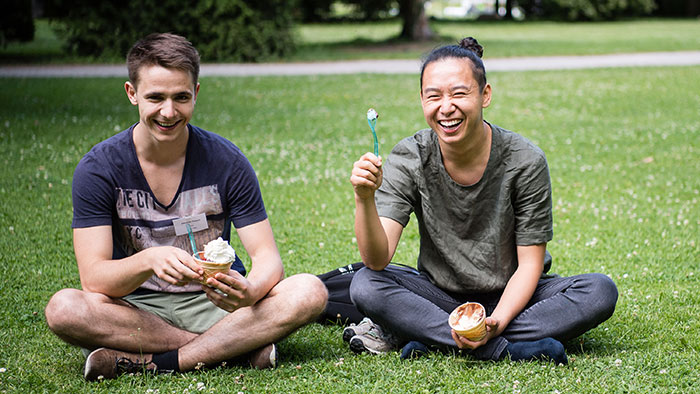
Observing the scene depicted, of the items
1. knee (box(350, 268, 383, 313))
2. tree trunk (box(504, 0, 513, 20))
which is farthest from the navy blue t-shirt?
tree trunk (box(504, 0, 513, 20))

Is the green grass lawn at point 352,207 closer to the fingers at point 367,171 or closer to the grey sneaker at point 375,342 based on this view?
the grey sneaker at point 375,342

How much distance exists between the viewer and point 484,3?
6806cm

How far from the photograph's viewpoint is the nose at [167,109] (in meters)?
3.50

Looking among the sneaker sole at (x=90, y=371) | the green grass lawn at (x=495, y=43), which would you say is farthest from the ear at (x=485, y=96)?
the green grass lawn at (x=495, y=43)

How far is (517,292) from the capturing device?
146 inches

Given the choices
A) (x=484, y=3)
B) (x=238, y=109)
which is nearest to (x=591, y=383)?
(x=238, y=109)

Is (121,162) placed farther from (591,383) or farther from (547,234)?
(591,383)

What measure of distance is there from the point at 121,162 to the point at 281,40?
696 inches

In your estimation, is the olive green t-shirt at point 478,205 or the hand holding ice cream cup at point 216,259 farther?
the olive green t-shirt at point 478,205

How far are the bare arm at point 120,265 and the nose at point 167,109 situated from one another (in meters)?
0.56

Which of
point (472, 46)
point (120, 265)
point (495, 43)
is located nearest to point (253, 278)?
point (120, 265)

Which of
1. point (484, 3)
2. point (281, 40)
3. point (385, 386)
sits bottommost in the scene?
point (484, 3)

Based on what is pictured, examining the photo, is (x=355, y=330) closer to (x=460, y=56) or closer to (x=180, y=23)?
(x=460, y=56)

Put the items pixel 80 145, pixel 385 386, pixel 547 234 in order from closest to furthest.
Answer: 1. pixel 385 386
2. pixel 547 234
3. pixel 80 145
